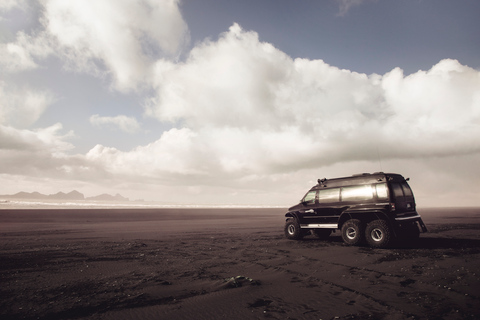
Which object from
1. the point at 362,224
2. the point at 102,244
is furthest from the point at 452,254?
the point at 102,244

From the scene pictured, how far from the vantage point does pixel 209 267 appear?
21.5 ft

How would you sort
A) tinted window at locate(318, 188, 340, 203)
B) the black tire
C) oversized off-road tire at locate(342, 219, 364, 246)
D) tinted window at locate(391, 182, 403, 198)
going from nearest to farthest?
A: tinted window at locate(391, 182, 403, 198), oversized off-road tire at locate(342, 219, 364, 246), tinted window at locate(318, 188, 340, 203), the black tire

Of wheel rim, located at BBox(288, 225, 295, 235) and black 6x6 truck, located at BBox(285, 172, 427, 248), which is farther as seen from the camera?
wheel rim, located at BBox(288, 225, 295, 235)

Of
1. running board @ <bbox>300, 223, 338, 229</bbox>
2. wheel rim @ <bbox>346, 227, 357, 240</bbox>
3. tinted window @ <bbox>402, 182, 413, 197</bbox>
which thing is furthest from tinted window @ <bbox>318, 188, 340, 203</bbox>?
tinted window @ <bbox>402, 182, 413, 197</bbox>

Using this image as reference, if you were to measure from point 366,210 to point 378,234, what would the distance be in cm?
94

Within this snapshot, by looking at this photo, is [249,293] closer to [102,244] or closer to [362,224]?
[362,224]

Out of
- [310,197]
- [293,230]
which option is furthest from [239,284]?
[310,197]

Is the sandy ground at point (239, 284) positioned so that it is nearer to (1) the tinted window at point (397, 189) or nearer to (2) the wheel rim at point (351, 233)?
(2) the wheel rim at point (351, 233)

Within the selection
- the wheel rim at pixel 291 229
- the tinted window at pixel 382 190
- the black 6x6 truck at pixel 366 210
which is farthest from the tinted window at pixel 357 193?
the wheel rim at pixel 291 229

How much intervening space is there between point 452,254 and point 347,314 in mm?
6766

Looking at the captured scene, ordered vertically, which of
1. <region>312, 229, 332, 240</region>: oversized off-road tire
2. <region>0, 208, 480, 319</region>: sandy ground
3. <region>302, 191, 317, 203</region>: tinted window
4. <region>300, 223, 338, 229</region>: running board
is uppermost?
<region>302, 191, 317, 203</region>: tinted window

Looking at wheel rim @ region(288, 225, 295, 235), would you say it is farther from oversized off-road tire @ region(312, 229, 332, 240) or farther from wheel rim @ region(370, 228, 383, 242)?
wheel rim @ region(370, 228, 383, 242)

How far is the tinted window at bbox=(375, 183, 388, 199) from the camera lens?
9359 millimetres

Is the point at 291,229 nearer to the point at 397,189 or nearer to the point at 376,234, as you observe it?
the point at 376,234
